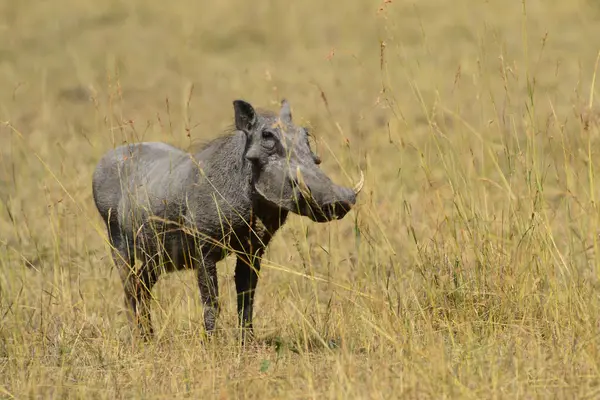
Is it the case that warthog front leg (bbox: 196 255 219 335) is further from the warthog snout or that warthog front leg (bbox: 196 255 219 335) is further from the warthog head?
the warthog snout

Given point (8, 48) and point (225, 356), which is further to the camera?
point (8, 48)

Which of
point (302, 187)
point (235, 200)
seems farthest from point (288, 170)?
point (235, 200)

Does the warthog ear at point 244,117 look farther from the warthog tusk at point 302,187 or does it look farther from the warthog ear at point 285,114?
the warthog tusk at point 302,187

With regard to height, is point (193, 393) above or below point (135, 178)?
below

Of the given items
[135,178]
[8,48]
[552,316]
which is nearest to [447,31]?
[8,48]

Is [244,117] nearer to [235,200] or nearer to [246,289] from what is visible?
[235,200]

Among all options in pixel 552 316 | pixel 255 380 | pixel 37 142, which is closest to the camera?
pixel 255 380

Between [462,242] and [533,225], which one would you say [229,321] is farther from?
[533,225]

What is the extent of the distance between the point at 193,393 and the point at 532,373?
123cm

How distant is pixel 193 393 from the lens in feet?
13.1

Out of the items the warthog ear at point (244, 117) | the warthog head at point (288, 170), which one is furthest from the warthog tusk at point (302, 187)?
the warthog ear at point (244, 117)

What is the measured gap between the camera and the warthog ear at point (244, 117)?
15.7ft

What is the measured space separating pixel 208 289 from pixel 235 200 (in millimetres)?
426

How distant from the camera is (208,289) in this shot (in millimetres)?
4906
